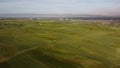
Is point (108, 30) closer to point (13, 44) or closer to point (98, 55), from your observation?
point (98, 55)

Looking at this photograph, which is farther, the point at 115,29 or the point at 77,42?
the point at 115,29

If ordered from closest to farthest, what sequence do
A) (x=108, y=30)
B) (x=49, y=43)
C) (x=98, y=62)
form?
1. (x=98, y=62)
2. (x=49, y=43)
3. (x=108, y=30)

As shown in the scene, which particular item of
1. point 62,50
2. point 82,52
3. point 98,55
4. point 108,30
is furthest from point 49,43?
point 108,30

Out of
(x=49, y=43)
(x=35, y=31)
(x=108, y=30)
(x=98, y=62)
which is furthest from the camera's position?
(x=108, y=30)

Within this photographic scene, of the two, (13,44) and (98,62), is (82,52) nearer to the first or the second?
(98,62)

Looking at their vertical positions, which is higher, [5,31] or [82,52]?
[5,31]

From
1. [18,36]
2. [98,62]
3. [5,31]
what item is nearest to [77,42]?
[98,62]
